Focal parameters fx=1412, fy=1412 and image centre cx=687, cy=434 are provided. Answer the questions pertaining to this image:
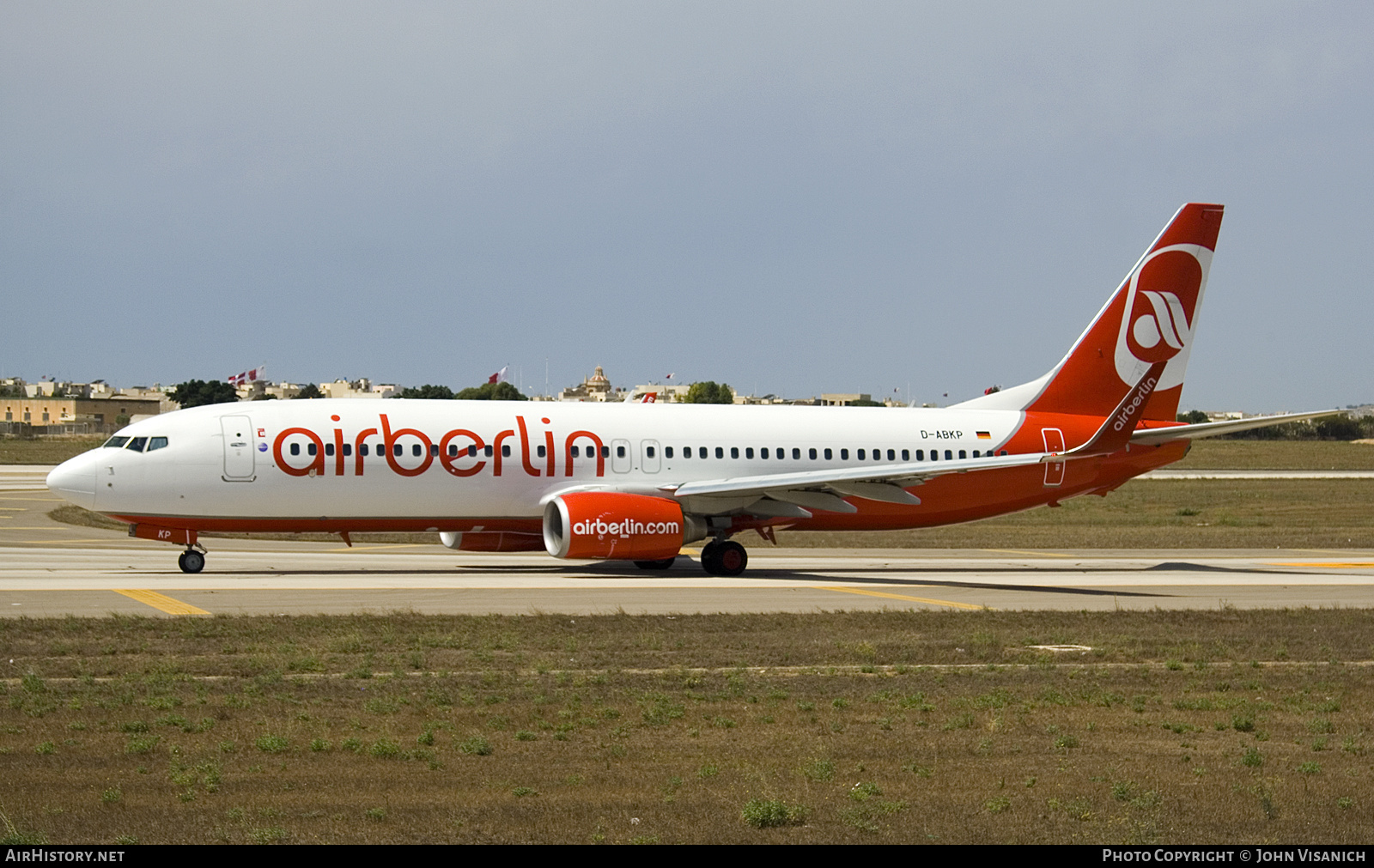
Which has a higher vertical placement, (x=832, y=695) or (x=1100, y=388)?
(x=1100, y=388)

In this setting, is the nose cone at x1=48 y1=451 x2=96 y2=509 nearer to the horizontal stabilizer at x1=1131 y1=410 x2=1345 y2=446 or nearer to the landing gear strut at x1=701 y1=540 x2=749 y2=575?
the landing gear strut at x1=701 y1=540 x2=749 y2=575

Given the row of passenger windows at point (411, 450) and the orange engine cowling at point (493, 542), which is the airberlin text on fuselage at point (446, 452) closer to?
the row of passenger windows at point (411, 450)

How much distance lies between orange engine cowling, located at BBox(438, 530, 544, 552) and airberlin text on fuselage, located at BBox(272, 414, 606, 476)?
1853 millimetres

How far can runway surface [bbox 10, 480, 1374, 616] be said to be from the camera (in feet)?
84.9

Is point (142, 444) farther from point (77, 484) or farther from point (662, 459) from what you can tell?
point (662, 459)

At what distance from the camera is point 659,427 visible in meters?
35.1

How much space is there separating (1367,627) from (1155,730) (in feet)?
36.4

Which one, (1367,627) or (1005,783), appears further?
(1367,627)

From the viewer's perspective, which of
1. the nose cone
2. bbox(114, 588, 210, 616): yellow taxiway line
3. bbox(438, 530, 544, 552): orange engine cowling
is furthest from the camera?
bbox(438, 530, 544, 552): orange engine cowling

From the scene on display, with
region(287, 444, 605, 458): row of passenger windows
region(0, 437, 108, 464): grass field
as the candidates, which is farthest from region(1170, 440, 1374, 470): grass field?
region(287, 444, 605, 458): row of passenger windows

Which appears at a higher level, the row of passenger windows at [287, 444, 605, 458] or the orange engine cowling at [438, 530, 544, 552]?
the row of passenger windows at [287, 444, 605, 458]

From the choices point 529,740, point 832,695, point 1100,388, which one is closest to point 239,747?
point 529,740

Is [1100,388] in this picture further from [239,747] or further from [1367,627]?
[239,747]

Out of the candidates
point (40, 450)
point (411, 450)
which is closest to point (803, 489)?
point (411, 450)
